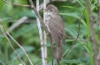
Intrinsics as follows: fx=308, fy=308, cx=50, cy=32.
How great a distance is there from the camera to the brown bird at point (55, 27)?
263 cm

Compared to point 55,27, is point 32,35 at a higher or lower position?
lower

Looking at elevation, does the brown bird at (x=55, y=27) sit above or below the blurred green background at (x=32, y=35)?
above

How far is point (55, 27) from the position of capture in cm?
278

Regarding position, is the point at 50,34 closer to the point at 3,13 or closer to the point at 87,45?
the point at 87,45

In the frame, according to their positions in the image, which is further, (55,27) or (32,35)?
(32,35)

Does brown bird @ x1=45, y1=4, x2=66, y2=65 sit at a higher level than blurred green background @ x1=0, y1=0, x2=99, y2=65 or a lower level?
higher

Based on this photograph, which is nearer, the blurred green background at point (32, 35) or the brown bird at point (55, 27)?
the brown bird at point (55, 27)

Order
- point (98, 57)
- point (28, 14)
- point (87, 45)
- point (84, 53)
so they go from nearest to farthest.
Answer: point (98, 57)
point (87, 45)
point (28, 14)
point (84, 53)

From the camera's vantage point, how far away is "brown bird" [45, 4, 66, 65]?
8.62 ft

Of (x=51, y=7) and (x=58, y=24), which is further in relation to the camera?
(x=51, y=7)

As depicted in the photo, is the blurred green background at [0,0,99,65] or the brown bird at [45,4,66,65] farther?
the blurred green background at [0,0,99,65]

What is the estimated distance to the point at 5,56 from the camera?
11.6 feet

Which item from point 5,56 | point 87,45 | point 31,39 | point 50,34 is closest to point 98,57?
point 87,45

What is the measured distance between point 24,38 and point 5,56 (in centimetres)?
174
